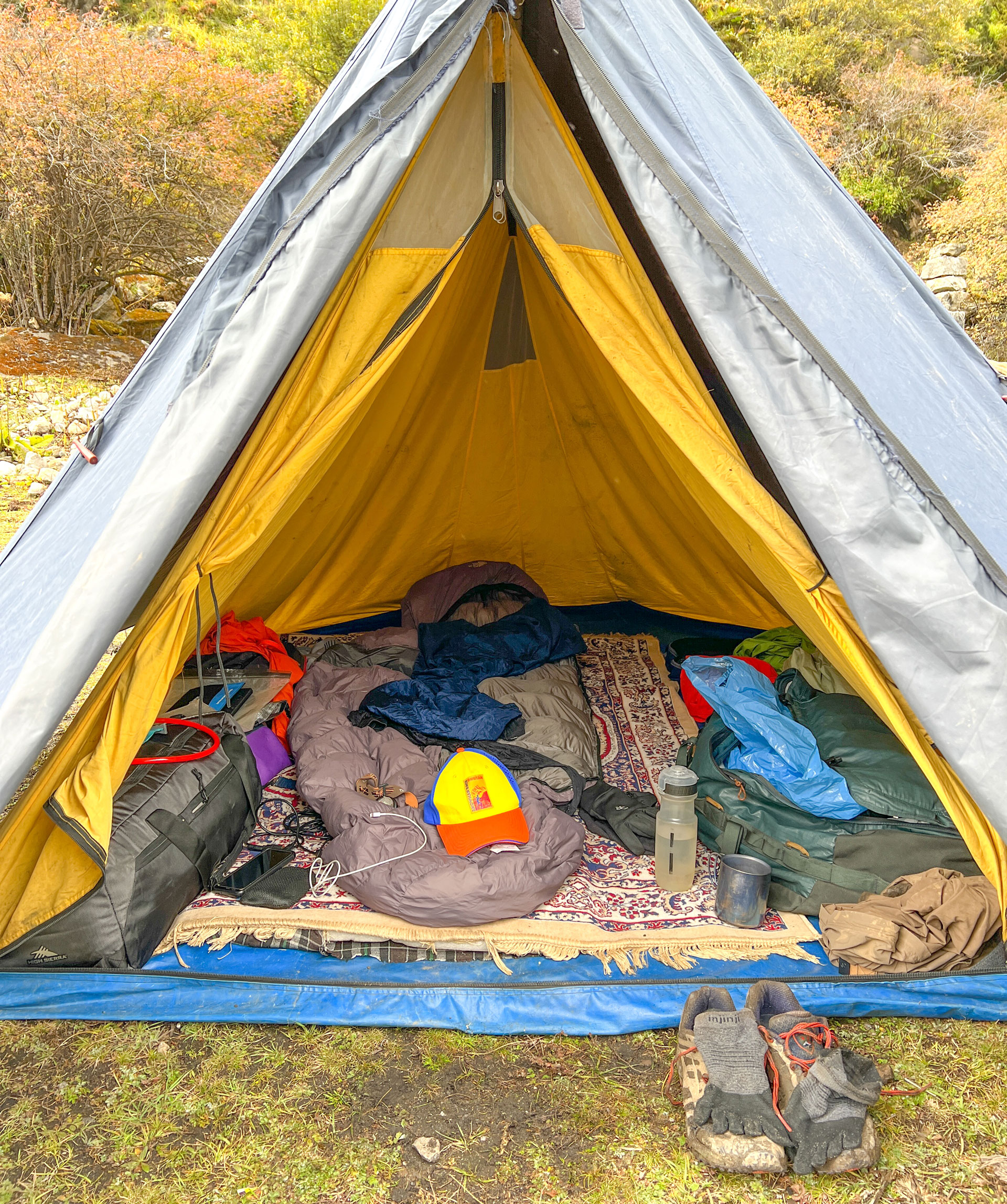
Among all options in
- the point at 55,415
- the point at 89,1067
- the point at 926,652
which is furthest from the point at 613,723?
the point at 55,415

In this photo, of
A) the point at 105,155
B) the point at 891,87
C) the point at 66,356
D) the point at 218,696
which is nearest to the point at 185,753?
the point at 218,696

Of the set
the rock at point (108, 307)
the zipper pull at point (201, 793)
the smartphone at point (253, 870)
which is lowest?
the smartphone at point (253, 870)

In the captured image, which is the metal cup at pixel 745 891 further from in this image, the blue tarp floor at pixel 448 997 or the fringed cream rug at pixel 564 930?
the blue tarp floor at pixel 448 997

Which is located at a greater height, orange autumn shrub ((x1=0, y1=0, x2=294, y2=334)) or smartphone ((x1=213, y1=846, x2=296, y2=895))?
orange autumn shrub ((x1=0, y1=0, x2=294, y2=334))

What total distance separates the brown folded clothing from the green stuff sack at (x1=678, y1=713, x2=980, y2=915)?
0.09 metres

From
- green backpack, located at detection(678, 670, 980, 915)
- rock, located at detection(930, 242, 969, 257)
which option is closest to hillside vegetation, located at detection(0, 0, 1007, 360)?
rock, located at detection(930, 242, 969, 257)

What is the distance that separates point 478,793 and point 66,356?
7.97 meters

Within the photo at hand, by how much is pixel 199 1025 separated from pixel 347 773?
96 cm

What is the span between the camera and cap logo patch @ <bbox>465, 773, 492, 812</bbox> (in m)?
2.68

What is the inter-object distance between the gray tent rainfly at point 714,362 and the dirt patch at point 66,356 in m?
7.18

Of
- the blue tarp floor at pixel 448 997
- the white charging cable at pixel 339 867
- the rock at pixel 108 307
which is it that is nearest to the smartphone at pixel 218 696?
the white charging cable at pixel 339 867

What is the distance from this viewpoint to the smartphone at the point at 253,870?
256cm

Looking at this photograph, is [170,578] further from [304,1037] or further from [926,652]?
[926,652]

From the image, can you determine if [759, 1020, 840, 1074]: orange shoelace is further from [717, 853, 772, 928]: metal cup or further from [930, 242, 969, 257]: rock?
[930, 242, 969, 257]: rock
